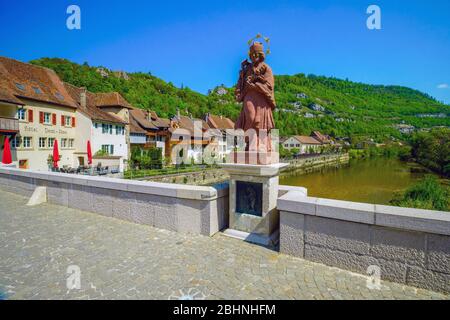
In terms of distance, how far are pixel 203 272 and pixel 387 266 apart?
2892 mm

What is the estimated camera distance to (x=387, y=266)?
3928mm

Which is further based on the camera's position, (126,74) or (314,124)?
(314,124)

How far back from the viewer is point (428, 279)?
366 cm

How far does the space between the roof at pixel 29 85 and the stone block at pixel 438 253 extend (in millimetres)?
29211

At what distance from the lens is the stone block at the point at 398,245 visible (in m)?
3.68

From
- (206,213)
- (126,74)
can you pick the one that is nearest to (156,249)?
(206,213)

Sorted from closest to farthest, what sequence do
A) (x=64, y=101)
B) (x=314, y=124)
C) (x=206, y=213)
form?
1. (x=206, y=213)
2. (x=64, y=101)
3. (x=314, y=124)

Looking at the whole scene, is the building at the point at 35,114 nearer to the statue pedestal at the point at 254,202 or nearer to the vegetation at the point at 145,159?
the vegetation at the point at 145,159

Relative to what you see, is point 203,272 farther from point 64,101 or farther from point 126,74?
point 126,74

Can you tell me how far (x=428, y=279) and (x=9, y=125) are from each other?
28962mm

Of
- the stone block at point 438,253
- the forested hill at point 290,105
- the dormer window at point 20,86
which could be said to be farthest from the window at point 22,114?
the forested hill at point 290,105

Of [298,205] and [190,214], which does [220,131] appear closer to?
[190,214]

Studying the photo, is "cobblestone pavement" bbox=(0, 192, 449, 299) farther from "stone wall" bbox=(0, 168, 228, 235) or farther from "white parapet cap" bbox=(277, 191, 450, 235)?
"white parapet cap" bbox=(277, 191, 450, 235)
